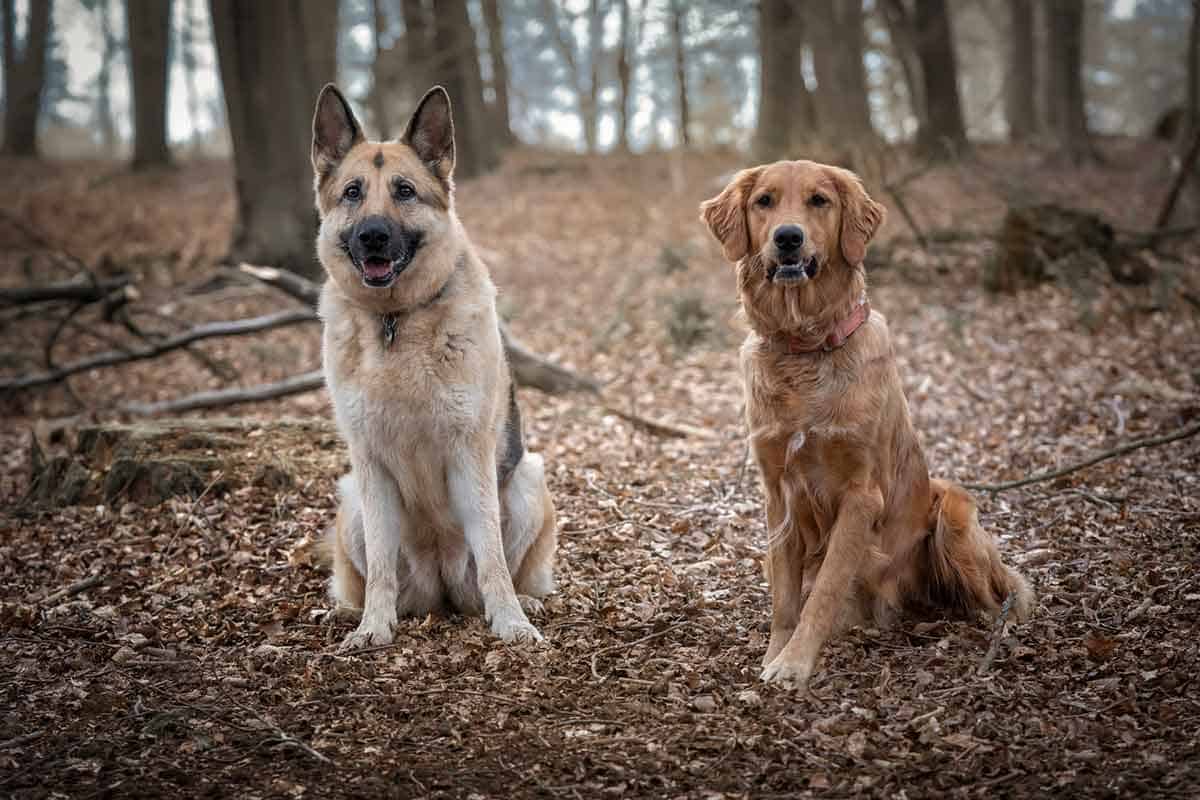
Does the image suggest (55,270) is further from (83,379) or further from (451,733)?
(451,733)

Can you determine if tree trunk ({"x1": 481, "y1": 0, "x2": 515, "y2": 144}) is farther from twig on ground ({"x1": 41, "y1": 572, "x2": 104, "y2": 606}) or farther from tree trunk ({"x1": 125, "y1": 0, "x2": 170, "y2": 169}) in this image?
twig on ground ({"x1": 41, "y1": 572, "x2": 104, "y2": 606})

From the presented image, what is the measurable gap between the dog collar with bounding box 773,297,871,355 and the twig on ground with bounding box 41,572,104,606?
12.1ft

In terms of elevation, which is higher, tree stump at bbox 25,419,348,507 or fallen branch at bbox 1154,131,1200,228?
fallen branch at bbox 1154,131,1200,228

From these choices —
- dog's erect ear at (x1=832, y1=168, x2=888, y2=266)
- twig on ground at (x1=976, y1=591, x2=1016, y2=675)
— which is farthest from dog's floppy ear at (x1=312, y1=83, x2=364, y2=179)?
twig on ground at (x1=976, y1=591, x2=1016, y2=675)

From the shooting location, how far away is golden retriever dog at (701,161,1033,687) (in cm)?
415

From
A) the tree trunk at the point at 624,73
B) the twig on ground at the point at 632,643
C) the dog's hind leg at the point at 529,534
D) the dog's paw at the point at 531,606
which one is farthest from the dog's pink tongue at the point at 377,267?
the tree trunk at the point at 624,73

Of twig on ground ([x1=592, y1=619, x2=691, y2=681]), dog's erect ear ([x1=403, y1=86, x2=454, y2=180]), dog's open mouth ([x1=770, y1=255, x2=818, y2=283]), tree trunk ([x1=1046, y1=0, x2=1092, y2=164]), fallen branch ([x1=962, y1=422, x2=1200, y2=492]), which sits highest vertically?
tree trunk ([x1=1046, y1=0, x2=1092, y2=164])

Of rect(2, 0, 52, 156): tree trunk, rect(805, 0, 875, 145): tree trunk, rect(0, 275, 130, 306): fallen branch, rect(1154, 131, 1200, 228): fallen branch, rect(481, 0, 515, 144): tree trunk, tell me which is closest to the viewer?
rect(0, 275, 130, 306): fallen branch

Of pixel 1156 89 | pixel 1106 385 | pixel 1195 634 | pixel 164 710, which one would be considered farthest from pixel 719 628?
pixel 1156 89

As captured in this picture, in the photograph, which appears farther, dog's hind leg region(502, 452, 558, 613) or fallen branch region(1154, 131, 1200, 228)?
fallen branch region(1154, 131, 1200, 228)

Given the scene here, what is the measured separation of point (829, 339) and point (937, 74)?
1510 cm

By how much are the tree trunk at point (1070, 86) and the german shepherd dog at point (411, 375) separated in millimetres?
16352

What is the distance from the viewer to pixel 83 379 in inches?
395

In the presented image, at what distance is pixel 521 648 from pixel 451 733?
826 millimetres
